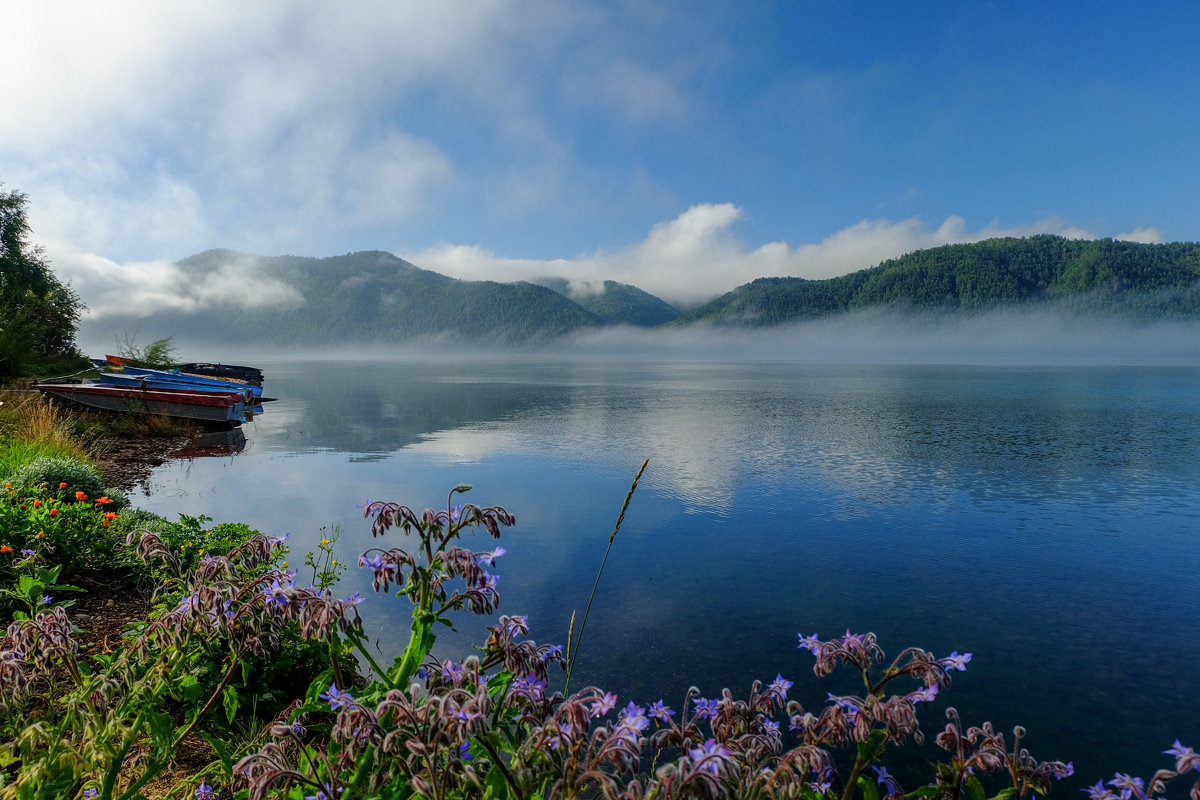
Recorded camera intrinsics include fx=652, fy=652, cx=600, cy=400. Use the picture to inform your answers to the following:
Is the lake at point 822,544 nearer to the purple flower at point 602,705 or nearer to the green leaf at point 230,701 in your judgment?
the green leaf at point 230,701

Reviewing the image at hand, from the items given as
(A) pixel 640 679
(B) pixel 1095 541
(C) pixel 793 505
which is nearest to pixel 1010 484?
(B) pixel 1095 541

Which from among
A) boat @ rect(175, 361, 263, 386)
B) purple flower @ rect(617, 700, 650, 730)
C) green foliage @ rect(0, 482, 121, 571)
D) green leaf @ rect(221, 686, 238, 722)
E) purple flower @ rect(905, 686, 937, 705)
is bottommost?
green leaf @ rect(221, 686, 238, 722)

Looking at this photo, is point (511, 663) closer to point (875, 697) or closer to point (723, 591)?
point (875, 697)

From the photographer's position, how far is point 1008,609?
29.6 feet

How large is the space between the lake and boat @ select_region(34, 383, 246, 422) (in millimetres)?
2438

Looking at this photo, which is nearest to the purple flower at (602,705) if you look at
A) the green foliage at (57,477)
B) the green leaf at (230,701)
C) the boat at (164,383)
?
the green leaf at (230,701)

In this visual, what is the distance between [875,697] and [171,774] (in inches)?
170

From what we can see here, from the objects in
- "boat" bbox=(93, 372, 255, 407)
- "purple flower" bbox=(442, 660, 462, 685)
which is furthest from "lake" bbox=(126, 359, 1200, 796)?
"boat" bbox=(93, 372, 255, 407)

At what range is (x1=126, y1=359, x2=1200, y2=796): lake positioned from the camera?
699cm

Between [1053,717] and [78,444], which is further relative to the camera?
[78,444]

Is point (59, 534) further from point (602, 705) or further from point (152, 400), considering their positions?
point (152, 400)

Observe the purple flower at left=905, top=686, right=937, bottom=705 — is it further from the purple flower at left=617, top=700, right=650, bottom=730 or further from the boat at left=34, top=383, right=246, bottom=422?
the boat at left=34, top=383, right=246, bottom=422

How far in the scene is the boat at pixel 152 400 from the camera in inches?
941

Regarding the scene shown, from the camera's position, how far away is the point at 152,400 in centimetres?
2481
